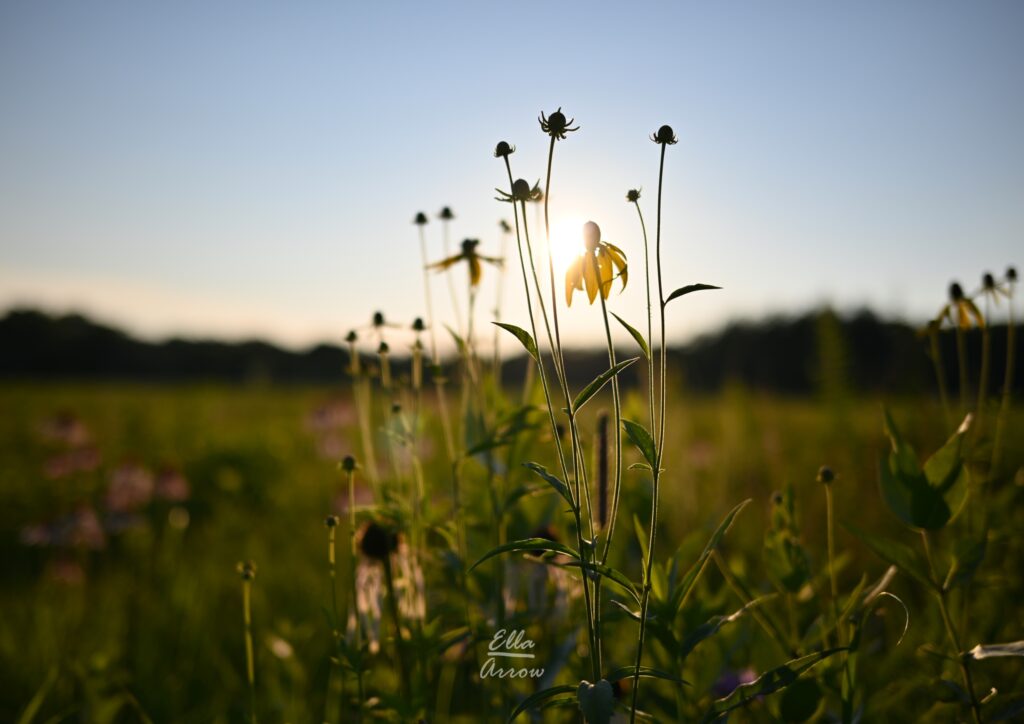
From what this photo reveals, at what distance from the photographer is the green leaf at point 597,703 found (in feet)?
1.74

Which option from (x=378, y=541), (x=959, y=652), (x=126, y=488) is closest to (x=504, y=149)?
(x=378, y=541)

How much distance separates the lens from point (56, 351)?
555 inches

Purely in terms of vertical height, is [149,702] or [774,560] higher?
[774,560]

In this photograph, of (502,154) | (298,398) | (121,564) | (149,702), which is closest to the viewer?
(502,154)

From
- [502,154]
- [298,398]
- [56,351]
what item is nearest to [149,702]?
→ [502,154]

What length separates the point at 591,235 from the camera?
61 cm

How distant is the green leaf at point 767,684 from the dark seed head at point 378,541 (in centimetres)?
45

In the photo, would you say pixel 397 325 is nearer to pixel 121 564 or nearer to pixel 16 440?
pixel 121 564

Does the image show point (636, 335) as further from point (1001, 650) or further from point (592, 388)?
point (1001, 650)

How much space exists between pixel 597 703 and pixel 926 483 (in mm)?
515

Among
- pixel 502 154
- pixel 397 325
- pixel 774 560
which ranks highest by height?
pixel 502 154

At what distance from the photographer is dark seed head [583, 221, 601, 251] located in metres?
0.61

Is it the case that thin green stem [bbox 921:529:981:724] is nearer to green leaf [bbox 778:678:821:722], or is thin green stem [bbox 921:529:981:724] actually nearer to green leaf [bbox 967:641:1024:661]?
green leaf [bbox 967:641:1024:661]

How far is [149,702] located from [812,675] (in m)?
1.09
